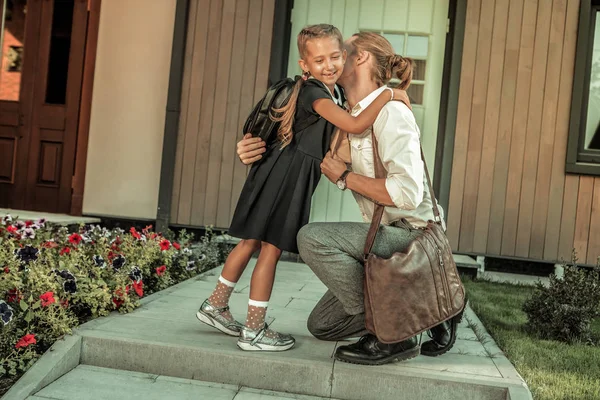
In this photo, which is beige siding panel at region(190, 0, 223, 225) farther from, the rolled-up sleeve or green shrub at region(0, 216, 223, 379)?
the rolled-up sleeve

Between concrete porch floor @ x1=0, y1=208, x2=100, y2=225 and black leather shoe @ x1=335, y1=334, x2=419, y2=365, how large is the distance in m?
4.04

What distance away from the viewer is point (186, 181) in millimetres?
6688

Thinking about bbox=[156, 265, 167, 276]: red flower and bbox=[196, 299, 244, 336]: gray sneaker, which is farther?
bbox=[156, 265, 167, 276]: red flower

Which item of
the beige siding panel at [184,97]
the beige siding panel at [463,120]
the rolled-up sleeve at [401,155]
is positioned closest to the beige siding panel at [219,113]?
the beige siding panel at [184,97]

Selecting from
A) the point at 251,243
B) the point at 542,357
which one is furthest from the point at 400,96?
the point at 542,357

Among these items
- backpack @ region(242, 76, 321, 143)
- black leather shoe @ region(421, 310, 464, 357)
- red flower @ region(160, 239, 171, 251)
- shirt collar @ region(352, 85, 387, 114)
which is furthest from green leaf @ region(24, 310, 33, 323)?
red flower @ region(160, 239, 171, 251)

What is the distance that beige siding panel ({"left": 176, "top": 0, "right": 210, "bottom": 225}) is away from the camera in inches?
262

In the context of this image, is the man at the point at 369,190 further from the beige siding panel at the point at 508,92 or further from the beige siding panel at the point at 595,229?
the beige siding panel at the point at 595,229

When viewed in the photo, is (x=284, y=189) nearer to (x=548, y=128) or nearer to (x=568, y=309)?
(x=568, y=309)

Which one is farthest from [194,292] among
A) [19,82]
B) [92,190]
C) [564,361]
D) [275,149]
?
[19,82]

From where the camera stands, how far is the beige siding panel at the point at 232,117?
6.59 metres

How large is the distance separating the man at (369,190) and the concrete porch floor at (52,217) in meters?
3.76

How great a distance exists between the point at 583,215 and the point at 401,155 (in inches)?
165

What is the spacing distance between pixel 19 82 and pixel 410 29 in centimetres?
436
